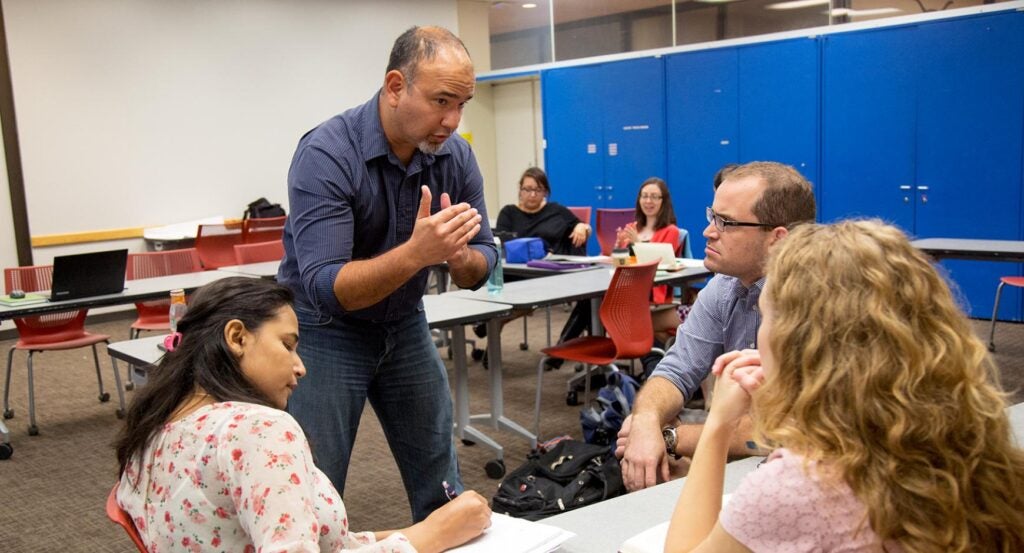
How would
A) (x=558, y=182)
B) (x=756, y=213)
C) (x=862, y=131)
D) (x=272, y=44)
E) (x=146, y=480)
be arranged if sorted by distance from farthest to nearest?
(x=558, y=182)
(x=272, y=44)
(x=862, y=131)
(x=756, y=213)
(x=146, y=480)

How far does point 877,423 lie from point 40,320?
17.4 ft

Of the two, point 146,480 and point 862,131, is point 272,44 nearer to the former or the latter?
point 862,131

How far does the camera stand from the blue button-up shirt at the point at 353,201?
6.79 ft

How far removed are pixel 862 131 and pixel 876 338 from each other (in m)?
7.12

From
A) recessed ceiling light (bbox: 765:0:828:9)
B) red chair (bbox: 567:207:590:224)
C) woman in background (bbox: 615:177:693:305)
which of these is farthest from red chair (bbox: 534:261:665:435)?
recessed ceiling light (bbox: 765:0:828:9)

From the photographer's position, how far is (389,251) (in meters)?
1.99

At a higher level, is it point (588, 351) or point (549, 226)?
point (549, 226)

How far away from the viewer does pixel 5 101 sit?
8.02 meters

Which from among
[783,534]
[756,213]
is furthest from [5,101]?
[783,534]

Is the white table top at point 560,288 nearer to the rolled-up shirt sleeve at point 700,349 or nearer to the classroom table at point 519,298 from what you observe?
the classroom table at point 519,298

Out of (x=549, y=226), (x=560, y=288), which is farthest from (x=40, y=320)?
(x=549, y=226)

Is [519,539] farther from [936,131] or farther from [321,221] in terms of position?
[936,131]

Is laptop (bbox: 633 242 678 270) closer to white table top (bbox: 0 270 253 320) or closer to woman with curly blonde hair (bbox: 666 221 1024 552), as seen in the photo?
white table top (bbox: 0 270 253 320)

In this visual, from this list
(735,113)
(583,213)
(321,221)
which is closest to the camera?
(321,221)
